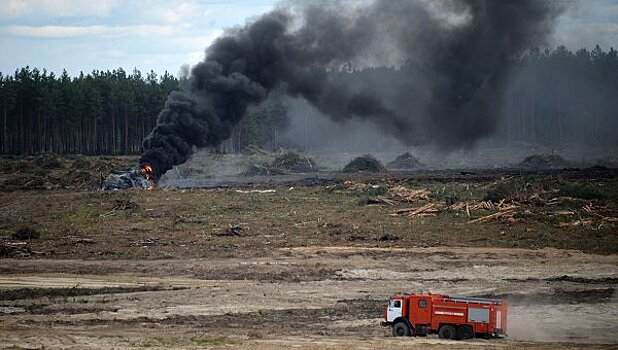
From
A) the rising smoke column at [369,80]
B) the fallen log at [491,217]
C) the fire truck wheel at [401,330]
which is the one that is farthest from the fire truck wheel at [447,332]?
the rising smoke column at [369,80]

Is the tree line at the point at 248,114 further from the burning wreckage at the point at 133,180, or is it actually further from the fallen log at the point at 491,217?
the fallen log at the point at 491,217

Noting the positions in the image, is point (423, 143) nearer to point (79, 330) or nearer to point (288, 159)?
point (288, 159)

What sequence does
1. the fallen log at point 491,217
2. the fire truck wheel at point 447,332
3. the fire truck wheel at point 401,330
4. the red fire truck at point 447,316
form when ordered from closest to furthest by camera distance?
the red fire truck at point 447,316, the fire truck wheel at point 447,332, the fire truck wheel at point 401,330, the fallen log at point 491,217

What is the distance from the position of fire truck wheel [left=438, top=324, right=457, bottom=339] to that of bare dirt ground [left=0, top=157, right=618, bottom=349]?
1.30ft

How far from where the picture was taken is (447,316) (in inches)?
1003

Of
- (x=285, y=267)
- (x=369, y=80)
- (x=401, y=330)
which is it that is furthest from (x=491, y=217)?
(x=369, y=80)

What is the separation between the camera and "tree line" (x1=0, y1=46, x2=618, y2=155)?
124938 mm

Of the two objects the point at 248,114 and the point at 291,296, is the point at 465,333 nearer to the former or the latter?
the point at 291,296

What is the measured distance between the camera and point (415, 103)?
104562 millimetres

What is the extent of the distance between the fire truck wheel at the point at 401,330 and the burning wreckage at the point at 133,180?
47103 millimetres

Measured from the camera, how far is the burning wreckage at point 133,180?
70.9 meters

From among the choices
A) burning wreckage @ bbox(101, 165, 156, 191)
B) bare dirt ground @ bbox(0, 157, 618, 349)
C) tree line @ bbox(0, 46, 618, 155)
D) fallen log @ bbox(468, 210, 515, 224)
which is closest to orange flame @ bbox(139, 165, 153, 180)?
burning wreckage @ bbox(101, 165, 156, 191)

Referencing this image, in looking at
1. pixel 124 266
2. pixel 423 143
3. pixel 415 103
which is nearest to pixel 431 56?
pixel 415 103

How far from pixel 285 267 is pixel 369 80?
234 feet
